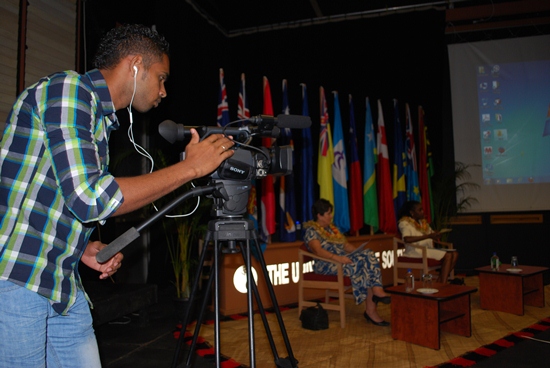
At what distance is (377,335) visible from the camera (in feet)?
11.9

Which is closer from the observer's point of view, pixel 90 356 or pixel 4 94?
pixel 90 356

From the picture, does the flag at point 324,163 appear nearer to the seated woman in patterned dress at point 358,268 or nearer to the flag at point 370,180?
the flag at point 370,180

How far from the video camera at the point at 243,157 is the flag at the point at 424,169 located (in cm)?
580

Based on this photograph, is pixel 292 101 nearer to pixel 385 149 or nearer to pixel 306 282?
pixel 385 149

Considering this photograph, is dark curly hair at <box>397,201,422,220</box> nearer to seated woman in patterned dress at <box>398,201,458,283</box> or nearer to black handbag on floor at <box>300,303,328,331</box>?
seated woman in patterned dress at <box>398,201,458,283</box>

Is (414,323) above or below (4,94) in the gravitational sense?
below

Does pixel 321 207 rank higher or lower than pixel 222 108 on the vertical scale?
lower

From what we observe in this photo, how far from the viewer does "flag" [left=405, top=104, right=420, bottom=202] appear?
6.62 meters

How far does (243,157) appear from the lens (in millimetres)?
1361

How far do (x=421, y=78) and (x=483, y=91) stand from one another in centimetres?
115

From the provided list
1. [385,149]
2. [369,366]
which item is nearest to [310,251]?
[369,366]

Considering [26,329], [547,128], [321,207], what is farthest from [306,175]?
[26,329]

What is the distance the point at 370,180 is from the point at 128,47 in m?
5.17

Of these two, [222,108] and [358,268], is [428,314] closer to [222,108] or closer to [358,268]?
[358,268]
